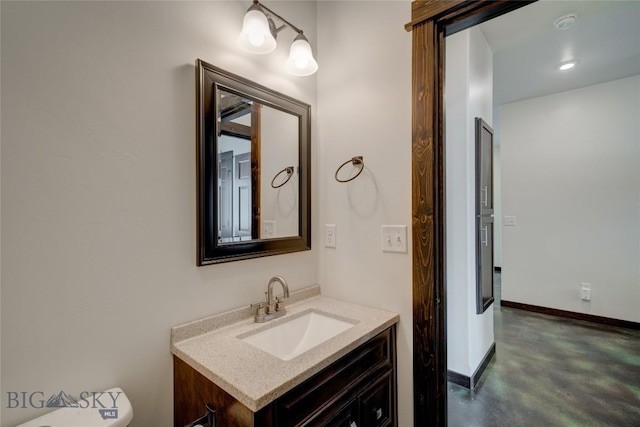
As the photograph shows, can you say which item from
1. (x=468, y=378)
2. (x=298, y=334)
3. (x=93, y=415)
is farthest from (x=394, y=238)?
(x=468, y=378)

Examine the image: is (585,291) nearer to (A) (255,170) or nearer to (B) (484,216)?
(B) (484,216)

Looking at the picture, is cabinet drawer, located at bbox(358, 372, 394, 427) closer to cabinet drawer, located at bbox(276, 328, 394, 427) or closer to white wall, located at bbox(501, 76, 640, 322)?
cabinet drawer, located at bbox(276, 328, 394, 427)

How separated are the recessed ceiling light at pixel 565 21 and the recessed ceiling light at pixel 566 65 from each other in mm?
764

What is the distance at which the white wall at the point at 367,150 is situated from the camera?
1.28 metres

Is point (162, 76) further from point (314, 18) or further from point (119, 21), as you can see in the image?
point (314, 18)

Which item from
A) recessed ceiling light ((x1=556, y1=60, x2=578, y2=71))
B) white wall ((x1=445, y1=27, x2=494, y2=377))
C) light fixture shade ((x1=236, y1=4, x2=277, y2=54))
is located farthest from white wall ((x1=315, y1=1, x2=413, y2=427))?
recessed ceiling light ((x1=556, y1=60, x2=578, y2=71))

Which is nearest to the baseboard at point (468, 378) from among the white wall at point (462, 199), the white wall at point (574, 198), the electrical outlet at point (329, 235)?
the white wall at point (462, 199)

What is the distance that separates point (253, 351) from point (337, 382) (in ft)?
1.04

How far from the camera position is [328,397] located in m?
0.95

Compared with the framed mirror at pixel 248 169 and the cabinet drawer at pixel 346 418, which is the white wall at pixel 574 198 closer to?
the framed mirror at pixel 248 169

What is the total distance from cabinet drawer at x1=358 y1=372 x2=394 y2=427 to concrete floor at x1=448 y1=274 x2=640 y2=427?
795 mm

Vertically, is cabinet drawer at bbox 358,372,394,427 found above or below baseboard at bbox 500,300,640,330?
above

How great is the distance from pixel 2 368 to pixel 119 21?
106cm

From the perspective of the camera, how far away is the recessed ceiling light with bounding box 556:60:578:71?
8.38 feet
